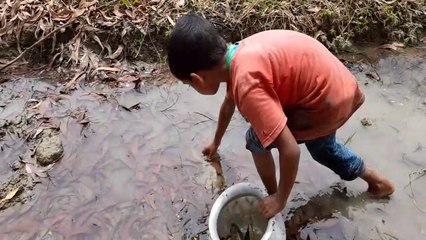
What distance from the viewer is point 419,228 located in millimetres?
2512

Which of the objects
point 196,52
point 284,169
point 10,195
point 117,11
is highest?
point 196,52

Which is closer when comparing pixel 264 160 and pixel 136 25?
pixel 264 160

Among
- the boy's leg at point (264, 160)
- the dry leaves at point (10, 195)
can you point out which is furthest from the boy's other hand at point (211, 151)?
the dry leaves at point (10, 195)

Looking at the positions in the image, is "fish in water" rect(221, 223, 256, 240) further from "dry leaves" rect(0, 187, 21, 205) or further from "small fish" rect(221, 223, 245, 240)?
"dry leaves" rect(0, 187, 21, 205)

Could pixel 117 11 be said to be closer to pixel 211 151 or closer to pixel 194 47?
pixel 211 151

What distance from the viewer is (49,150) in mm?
2838

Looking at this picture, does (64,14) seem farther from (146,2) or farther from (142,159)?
(142,159)

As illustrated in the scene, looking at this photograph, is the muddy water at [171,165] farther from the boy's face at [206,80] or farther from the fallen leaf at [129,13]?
the boy's face at [206,80]

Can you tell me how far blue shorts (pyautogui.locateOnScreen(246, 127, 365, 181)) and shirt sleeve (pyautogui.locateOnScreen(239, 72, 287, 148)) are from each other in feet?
1.35

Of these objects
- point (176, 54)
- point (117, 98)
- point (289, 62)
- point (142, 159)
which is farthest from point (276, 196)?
point (117, 98)

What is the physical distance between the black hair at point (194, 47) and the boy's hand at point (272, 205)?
60 centimetres

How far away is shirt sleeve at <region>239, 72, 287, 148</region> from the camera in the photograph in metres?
1.79

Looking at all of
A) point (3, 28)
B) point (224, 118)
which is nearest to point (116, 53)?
point (3, 28)

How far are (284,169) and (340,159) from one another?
590 millimetres
